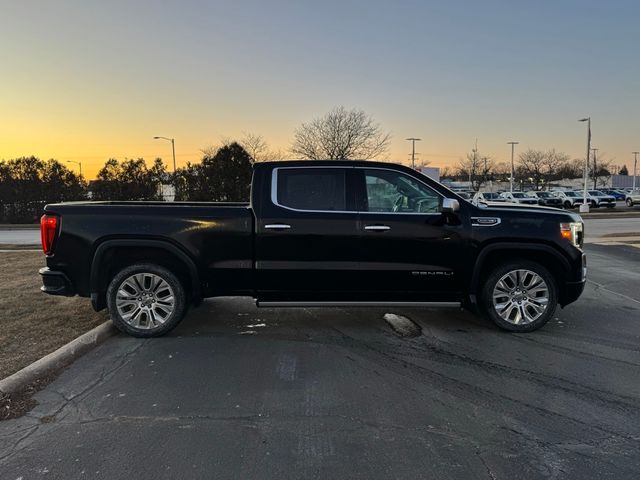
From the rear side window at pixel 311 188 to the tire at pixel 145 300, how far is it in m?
1.52

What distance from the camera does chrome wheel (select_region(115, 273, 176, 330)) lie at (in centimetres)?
558

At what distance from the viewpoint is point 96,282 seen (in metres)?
5.56

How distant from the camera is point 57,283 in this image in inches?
219

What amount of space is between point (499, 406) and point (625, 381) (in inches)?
52.8

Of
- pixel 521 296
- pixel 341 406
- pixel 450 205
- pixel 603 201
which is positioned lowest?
pixel 341 406

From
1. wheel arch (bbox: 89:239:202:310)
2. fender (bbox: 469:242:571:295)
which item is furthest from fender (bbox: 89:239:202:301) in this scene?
fender (bbox: 469:242:571:295)

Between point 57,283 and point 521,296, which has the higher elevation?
point 57,283

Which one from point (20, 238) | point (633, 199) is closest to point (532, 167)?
point (633, 199)

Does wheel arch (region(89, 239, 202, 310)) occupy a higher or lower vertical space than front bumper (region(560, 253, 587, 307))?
higher

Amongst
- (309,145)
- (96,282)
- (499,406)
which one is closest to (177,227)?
(96,282)

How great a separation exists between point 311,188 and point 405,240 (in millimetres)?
1187

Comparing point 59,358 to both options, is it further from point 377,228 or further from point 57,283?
point 377,228

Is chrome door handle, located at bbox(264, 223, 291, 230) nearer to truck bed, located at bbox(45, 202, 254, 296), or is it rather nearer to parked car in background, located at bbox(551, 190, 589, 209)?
truck bed, located at bbox(45, 202, 254, 296)

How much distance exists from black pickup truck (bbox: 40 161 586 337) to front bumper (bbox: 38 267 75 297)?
0.01 m
